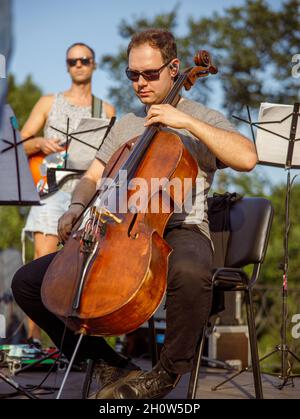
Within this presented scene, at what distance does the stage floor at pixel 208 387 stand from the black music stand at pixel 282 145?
12cm

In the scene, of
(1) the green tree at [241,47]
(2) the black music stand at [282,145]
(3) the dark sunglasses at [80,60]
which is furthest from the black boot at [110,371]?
(1) the green tree at [241,47]

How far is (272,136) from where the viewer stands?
375 cm

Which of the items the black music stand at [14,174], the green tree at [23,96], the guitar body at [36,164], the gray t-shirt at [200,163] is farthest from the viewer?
the green tree at [23,96]

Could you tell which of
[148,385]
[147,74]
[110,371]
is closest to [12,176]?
[147,74]

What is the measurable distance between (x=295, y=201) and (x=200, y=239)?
8.82 m

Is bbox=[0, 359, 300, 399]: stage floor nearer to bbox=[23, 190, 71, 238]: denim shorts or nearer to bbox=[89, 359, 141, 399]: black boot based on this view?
bbox=[89, 359, 141, 399]: black boot

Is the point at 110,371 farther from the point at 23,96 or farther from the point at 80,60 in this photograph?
the point at 23,96

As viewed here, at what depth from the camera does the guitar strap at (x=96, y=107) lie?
4723 mm

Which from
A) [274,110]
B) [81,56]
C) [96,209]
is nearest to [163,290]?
[96,209]

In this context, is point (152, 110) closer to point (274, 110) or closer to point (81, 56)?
point (274, 110)

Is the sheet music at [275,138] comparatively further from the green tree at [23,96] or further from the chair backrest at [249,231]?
the green tree at [23,96]

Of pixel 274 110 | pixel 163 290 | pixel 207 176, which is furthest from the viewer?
pixel 274 110

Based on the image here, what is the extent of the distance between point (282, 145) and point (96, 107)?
1.57m

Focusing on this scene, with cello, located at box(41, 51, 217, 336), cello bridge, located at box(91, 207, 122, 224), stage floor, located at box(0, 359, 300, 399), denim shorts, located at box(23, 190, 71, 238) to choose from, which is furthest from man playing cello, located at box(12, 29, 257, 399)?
denim shorts, located at box(23, 190, 71, 238)
